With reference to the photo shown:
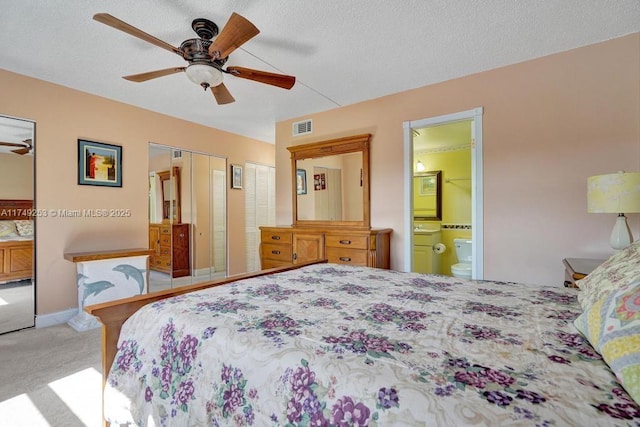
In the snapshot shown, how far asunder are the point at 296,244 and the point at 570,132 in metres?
2.92

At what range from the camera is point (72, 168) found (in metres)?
3.26

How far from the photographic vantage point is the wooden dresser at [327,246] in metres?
3.21

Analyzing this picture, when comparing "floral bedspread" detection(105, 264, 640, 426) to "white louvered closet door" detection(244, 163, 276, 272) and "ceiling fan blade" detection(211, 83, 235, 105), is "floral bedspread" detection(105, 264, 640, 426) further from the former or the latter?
"white louvered closet door" detection(244, 163, 276, 272)

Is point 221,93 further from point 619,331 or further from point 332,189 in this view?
point 619,331

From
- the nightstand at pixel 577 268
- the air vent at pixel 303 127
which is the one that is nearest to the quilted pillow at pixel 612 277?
the nightstand at pixel 577 268

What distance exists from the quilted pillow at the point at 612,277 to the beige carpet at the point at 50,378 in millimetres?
2408

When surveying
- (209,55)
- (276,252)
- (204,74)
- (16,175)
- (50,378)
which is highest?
(209,55)

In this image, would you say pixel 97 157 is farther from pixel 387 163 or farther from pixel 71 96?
pixel 387 163

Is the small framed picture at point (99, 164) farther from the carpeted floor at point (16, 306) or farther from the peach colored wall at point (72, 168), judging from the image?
the carpeted floor at point (16, 306)

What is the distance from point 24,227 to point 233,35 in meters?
2.96

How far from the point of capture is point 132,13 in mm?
2062

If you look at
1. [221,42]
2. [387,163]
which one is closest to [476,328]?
[221,42]

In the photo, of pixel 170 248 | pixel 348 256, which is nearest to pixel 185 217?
pixel 170 248

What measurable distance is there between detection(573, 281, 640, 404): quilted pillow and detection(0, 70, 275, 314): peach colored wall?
13.9ft
